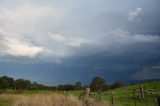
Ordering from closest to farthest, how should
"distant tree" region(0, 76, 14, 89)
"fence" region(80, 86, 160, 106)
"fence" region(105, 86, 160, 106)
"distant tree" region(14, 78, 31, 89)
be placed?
"fence" region(80, 86, 160, 106) → "fence" region(105, 86, 160, 106) → "distant tree" region(0, 76, 14, 89) → "distant tree" region(14, 78, 31, 89)

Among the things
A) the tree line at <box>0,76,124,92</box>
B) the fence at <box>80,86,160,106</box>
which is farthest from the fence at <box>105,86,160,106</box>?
the tree line at <box>0,76,124,92</box>

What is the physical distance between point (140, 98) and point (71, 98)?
21.5m

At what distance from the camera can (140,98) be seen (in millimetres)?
47375

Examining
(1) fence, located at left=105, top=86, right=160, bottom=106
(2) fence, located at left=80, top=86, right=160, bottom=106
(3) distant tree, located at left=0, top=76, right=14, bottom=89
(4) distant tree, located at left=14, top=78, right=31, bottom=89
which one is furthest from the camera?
(4) distant tree, located at left=14, top=78, right=31, bottom=89

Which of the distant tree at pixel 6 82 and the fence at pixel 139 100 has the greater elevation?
the distant tree at pixel 6 82

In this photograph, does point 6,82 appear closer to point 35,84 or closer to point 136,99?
point 35,84

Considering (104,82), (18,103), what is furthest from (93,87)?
Answer: (18,103)

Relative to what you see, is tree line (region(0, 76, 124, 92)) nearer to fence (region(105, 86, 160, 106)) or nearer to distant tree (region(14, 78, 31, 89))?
distant tree (region(14, 78, 31, 89))

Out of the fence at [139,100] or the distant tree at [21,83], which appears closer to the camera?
the fence at [139,100]

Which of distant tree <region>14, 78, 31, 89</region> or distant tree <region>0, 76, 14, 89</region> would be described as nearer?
distant tree <region>0, 76, 14, 89</region>

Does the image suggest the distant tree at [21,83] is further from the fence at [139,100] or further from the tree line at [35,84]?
the fence at [139,100]

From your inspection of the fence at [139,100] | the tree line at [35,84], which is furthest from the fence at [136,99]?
the tree line at [35,84]

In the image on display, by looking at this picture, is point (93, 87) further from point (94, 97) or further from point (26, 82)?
point (94, 97)

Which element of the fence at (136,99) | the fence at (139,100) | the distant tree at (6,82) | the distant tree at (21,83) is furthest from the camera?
the distant tree at (21,83)
